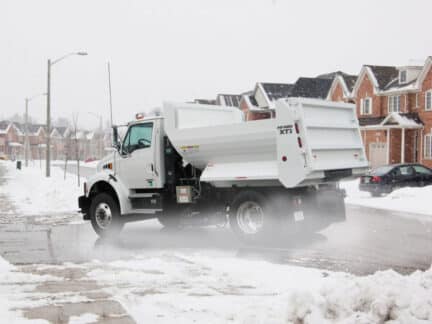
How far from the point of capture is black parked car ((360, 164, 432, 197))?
922 inches

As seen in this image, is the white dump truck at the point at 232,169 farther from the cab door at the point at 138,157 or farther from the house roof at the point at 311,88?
the house roof at the point at 311,88

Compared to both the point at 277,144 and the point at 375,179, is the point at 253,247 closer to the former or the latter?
the point at 277,144

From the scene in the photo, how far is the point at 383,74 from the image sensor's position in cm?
4791

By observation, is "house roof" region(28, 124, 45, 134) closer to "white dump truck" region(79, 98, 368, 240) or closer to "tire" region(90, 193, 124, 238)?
"tire" region(90, 193, 124, 238)

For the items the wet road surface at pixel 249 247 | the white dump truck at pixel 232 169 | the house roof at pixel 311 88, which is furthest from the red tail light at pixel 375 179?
the house roof at pixel 311 88

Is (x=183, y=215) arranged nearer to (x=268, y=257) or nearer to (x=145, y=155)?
(x=145, y=155)

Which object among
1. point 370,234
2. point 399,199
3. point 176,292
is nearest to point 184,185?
point 370,234

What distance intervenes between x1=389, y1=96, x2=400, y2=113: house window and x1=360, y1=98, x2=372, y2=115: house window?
248cm

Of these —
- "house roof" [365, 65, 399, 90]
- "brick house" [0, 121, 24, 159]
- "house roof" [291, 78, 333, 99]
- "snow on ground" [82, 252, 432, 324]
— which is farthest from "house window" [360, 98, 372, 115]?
"brick house" [0, 121, 24, 159]

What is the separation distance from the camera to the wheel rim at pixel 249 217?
11.5 metres

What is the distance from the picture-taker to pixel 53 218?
1677cm

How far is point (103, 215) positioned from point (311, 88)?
49.4 metres

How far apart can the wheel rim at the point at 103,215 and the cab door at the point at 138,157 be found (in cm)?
77

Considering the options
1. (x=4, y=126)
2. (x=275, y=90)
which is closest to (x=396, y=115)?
(x=275, y=90)
